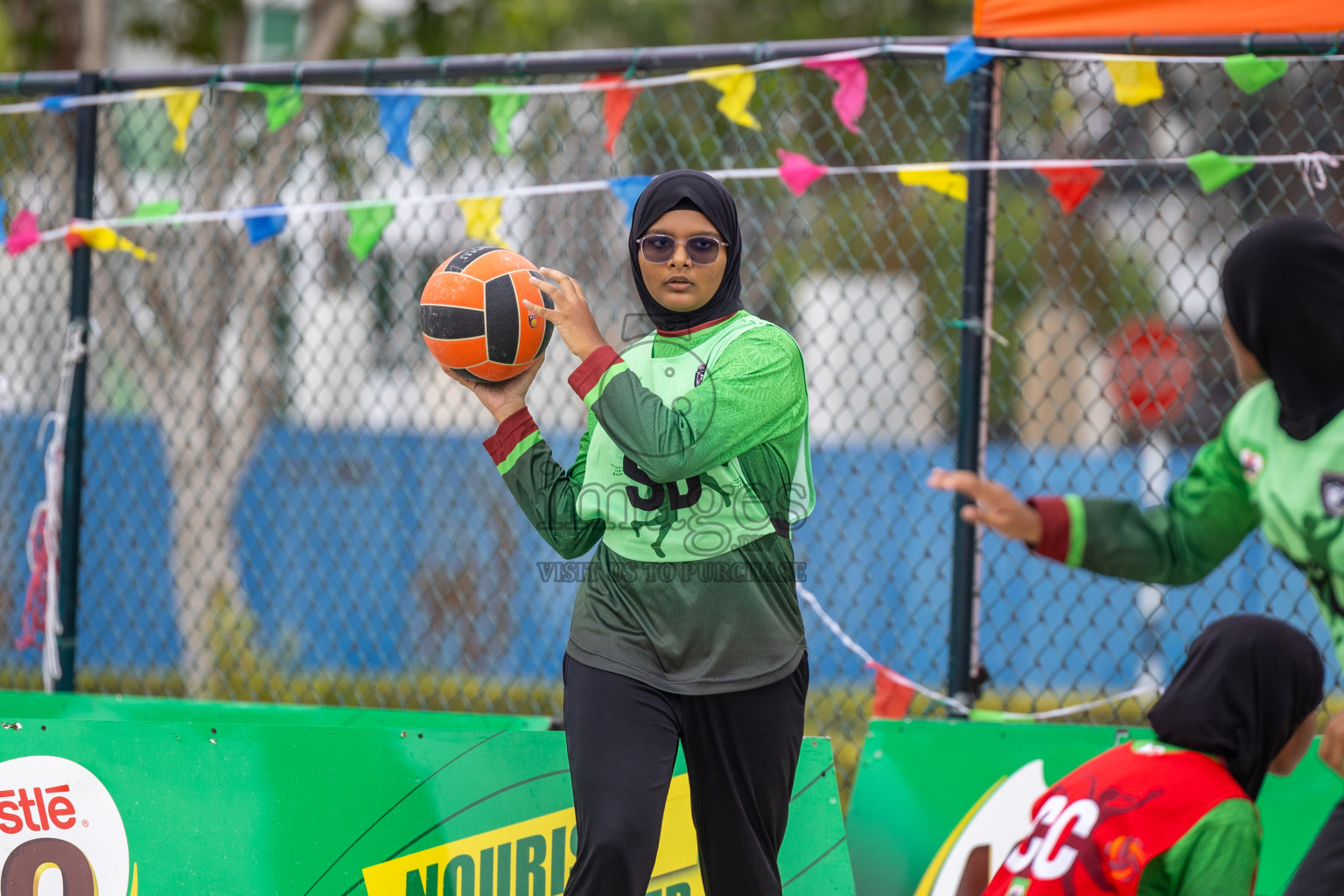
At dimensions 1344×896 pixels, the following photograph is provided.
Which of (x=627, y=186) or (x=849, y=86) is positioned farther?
(x=627, y=186)

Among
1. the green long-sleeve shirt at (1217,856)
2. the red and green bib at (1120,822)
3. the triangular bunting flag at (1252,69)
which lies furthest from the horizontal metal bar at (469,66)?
the green long-sleeve shirt at (1217,856)

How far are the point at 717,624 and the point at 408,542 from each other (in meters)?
6.53

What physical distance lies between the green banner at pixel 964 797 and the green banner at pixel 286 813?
24.3 inches

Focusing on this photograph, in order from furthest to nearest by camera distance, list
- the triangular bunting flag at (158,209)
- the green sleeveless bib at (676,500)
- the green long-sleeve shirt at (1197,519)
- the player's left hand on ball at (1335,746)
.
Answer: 1. the triangular bunting flag at (158,209)
2. the green sleeveless bib at (676,500)
3. the green long-sleeve shirt at (1197,519)
4. the player's left hand on ball at (1335,746)

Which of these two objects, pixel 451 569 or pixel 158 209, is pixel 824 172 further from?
pixel 451 569

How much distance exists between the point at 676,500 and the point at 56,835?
5.92 ft

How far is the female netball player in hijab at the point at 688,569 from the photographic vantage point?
252 centimetres

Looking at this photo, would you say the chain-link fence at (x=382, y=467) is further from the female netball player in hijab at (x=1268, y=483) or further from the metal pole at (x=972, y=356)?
the female netball player in hijab at (x=1268, y=483)

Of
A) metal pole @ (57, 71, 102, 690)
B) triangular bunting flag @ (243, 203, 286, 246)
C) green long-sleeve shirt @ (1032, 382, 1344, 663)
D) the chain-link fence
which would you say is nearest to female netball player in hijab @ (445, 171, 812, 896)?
green long-sleeve shirt @ (1032, 382, 1344, 663)

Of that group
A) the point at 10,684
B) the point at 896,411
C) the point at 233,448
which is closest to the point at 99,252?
the point at 233,448

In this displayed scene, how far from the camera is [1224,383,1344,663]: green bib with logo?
6.72 feet

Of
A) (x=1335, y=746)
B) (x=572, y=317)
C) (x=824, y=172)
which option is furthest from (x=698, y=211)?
(x=1335, y=746)

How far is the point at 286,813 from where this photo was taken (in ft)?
10.0

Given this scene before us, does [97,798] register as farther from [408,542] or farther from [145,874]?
[408,542]
